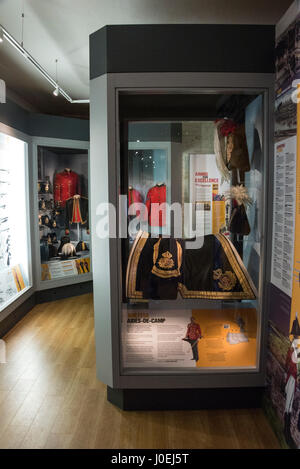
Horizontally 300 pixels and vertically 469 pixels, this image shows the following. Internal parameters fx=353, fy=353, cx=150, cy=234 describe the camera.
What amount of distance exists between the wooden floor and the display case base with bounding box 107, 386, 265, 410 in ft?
0.15

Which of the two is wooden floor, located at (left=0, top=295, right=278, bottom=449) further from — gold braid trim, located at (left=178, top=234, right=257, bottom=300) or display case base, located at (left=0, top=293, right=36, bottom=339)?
gold braid trim, located at (left=178, top=234, right=257, bottom=300)

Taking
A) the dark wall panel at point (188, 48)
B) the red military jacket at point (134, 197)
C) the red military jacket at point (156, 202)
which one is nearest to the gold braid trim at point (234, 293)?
the red military jacket at point (156, 202)

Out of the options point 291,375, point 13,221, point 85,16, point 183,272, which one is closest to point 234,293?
point 183,272

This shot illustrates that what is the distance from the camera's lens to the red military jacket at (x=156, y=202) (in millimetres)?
2473

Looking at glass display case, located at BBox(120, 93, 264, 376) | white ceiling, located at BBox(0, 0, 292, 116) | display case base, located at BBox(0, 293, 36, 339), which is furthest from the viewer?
display case base, located at BBox(0, 293, 36, 339)

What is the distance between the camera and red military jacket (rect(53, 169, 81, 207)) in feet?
16.9

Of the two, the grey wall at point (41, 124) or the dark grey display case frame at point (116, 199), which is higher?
the grey wall at point (41, 124)

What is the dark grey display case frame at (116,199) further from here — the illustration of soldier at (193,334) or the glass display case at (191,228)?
the illustration of soldier at (193,334)

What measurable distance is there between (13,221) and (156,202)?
267cm

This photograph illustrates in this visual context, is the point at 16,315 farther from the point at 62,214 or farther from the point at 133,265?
the point at 133,265

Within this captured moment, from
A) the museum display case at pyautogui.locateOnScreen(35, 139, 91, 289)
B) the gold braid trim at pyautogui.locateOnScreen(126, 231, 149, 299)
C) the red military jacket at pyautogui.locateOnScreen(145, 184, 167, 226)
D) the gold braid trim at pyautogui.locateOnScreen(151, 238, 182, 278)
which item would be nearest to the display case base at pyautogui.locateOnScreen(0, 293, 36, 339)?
the museum display case at pyautogui.locateOnScreen(35, 139, 91, 289)

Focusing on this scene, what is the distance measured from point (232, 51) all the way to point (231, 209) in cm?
101

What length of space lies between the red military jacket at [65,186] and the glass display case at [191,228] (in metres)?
3.01

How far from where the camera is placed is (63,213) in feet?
17.2
